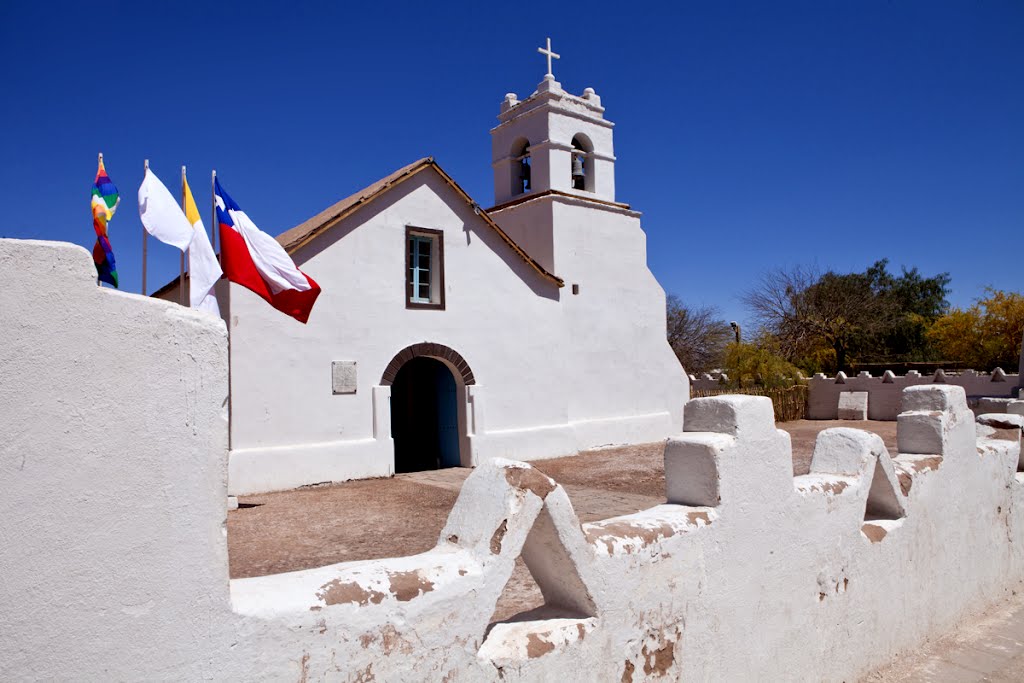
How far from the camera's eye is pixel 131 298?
1676 mm

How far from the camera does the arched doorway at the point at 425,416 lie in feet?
41.8

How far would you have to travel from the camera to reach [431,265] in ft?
40.0

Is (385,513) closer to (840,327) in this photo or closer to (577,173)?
(577,173)

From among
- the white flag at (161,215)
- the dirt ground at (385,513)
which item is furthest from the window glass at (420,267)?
the white flag at (161,215)

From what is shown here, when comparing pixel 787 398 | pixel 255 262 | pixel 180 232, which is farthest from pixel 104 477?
pixel 787 398

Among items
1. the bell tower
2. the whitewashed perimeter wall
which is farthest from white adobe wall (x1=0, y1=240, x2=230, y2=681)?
the bell tower

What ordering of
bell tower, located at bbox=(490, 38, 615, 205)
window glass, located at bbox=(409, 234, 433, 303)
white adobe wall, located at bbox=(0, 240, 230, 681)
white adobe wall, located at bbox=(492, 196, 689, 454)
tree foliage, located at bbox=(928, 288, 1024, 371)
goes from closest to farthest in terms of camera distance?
white adobe wall, located at bbox=(0, 240, 230, 681), window glass, located at bbox=(409, 234, 433, 303), white adobe wall, located at bbox=(492, 196, 689, 454), bell tower, located at bbox=(490, 38, 615, 205), tree foliage, located at bbox=(928, 288, 1024, 371)

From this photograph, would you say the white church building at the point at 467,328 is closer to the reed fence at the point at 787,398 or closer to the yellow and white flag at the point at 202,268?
the yellow and white flag at the point at 202,268

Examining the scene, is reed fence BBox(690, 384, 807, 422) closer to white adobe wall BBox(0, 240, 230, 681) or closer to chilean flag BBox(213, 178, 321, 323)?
chilean flag BBox(213, 178, 321, 323)

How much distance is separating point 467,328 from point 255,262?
14.4 feet

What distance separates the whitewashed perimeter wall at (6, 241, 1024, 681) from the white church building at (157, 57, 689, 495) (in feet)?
26.1

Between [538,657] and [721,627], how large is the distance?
3.58 feet

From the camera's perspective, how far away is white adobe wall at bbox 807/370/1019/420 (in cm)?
1847

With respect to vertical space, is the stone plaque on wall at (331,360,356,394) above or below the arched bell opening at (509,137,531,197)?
below
